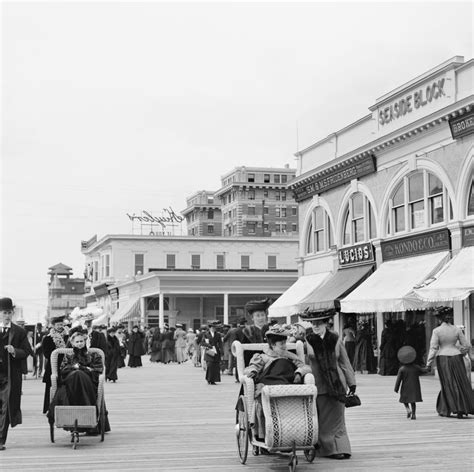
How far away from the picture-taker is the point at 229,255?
251ft

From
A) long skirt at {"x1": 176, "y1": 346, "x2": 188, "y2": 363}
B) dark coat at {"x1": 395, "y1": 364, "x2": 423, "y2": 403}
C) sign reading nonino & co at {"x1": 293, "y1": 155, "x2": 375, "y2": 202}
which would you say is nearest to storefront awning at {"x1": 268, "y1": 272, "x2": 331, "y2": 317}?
sign reading nonino & co at {"x1": 293, "y1": 155, "x2": 375, "y2": 202}

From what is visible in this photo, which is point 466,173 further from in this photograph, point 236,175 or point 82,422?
point 236,175

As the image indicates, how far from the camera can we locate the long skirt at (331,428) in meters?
10.0

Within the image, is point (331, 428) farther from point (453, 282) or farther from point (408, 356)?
point (453, 282)

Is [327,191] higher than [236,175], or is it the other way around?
[236,175]

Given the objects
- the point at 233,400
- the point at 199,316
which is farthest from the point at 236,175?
the point at 233,400

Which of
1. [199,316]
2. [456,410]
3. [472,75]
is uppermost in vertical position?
[472,75]

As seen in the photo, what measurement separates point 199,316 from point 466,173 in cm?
3911

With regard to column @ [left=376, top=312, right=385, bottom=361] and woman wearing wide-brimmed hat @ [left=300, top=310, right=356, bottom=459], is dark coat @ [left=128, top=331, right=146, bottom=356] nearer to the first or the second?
column @ [left=376, top=312, right=385, bottom=361]

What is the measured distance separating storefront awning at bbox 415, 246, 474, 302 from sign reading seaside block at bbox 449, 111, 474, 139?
323 cm

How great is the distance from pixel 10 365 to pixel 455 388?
7.20 m

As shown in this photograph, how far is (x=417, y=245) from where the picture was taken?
1069 inches

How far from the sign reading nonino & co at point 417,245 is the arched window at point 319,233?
5.29 metres

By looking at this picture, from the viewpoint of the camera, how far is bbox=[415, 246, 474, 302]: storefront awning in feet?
71.7
